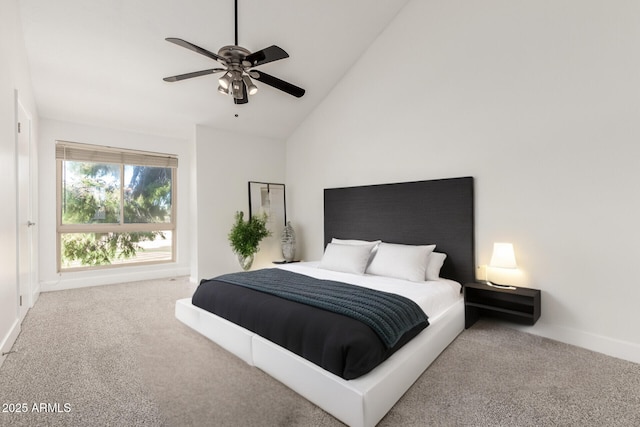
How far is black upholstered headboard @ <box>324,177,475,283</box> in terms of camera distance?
11.5 ft

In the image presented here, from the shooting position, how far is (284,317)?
226cm

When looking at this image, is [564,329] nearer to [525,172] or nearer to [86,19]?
[525,172]

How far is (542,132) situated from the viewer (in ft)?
9.83

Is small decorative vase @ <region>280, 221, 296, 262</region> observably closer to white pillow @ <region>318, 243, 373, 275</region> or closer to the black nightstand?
white pillow @ <region>318, 243, 373, 275</region>

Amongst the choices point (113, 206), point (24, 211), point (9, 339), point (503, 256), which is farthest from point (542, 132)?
point (113, 206)

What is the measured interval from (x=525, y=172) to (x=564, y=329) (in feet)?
4.87

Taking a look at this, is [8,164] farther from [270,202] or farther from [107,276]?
[270,202]

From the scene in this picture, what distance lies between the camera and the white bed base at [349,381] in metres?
1.75

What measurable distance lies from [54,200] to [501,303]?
607cm

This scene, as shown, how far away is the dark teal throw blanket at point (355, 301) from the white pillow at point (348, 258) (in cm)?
60

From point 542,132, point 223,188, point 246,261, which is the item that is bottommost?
point 246,261

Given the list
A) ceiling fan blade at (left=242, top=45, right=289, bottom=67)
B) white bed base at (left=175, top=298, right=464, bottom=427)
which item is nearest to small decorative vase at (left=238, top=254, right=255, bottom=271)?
white bed base at (left=175, top=298, right=464, bottom=427)

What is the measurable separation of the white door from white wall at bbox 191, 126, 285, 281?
6.44ft

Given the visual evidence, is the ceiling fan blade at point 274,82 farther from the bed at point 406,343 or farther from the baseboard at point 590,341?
the baseboard at point 590,341
